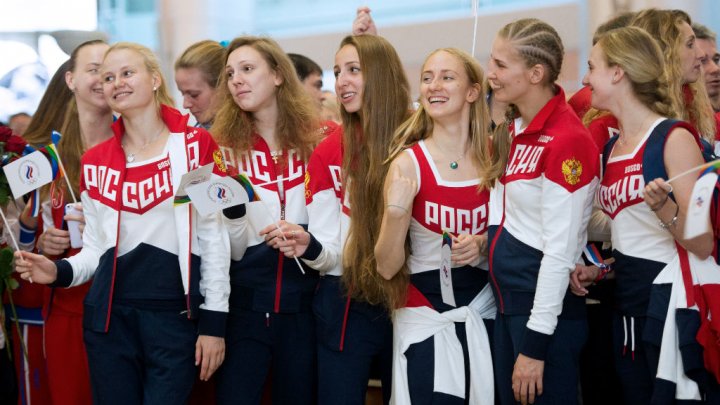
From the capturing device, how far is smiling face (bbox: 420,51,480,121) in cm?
297

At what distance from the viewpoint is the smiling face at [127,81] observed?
3111 mm

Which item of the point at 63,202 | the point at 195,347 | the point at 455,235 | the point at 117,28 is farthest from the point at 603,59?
the point at 117,28

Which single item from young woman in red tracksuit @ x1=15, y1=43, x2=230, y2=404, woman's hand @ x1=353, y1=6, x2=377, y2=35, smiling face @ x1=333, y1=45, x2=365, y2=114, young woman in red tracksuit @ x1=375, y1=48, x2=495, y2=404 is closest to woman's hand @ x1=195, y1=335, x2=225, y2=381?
young woman in red tracksuit @ x1=15, y1=43, x2=230, y2=404

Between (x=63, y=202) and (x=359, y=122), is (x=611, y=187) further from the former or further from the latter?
(x=63, y=202)

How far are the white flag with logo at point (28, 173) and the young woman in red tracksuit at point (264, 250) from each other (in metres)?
0.60

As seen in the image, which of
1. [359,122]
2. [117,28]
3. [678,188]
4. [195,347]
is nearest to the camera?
[678,188]

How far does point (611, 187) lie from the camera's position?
2754 millimetres

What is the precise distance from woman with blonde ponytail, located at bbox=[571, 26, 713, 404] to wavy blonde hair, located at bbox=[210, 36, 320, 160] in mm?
1066

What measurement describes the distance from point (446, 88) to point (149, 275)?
1134 mm

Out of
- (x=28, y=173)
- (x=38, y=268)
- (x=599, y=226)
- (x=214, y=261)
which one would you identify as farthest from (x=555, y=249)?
(x=28, y=173)

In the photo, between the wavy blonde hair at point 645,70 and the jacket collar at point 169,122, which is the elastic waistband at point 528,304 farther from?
the jacket collar at point 169,122

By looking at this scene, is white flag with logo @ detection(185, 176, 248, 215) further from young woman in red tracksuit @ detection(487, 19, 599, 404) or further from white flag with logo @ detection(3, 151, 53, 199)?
young woman in red tracksuit @ detection(487, 19, 599, 404)

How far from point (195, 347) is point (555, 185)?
1.28 m

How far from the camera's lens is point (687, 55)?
10.4ft
